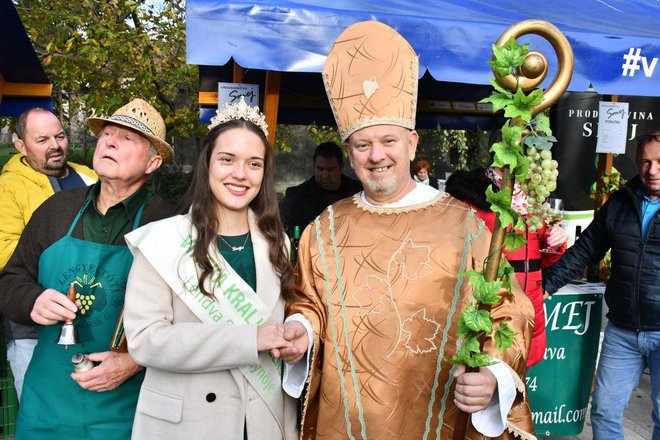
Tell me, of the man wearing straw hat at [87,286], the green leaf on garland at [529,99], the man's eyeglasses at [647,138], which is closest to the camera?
the green leaf on garland at [529,99]

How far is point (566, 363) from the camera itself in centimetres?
387

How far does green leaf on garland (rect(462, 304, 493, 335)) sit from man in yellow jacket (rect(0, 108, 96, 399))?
84.0 inches

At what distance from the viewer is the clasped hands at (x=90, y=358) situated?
1909 mm

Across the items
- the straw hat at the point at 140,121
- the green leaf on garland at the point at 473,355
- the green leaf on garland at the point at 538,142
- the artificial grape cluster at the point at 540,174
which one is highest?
the straw hat at the point at 140,121

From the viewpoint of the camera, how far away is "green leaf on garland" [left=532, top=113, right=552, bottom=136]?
1.53 meters

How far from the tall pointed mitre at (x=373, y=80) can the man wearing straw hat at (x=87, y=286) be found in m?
0.77

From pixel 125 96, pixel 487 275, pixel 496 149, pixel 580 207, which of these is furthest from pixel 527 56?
pixel 125 96

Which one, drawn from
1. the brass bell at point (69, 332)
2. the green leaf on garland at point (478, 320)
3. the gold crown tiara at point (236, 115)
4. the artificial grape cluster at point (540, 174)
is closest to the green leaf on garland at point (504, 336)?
the green leaf on garland at point (478, 320)

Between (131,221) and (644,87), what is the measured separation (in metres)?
3.09

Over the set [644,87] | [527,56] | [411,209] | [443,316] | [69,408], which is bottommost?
[69,408]

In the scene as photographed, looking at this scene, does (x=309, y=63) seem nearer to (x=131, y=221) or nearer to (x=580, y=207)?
(x=131, y=221)

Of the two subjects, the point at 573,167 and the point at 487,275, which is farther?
the point at 573,167

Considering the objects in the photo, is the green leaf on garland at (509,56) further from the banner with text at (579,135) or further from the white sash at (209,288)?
the banner with text at (579,135)

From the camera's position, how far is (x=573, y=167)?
6.29 meters
